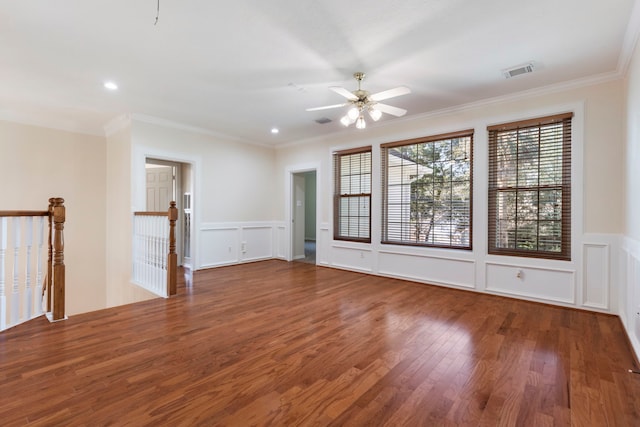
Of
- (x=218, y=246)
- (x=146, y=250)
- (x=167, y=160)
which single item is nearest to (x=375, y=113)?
(x=146, y=250)

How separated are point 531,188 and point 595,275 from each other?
3.87ft

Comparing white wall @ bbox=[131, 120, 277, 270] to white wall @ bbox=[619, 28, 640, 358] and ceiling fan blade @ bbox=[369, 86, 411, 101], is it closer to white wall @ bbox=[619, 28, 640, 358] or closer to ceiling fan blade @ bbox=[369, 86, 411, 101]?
ceiling fan blade @ bbox=[369, 86, 411, 101]

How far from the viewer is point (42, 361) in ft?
7.22

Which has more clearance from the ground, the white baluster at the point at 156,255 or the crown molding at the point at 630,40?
the crown molding at the point at 630,40

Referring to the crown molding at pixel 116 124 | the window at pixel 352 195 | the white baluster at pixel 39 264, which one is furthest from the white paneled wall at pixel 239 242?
the white baluster at pixel 39 264

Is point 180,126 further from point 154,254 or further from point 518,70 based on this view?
point 518,70

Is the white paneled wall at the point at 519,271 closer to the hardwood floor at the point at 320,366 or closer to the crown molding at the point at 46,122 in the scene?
the hardwood floor at the point at 320,366

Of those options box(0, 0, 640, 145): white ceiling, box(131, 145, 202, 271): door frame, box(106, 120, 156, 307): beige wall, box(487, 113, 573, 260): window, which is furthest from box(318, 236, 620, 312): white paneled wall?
box(106, 120, 156, 307): beige wall

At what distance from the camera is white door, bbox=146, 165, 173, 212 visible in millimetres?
6449

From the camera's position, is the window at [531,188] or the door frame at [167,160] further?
the door frame at [167,160]

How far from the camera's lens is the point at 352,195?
5703 millimetres

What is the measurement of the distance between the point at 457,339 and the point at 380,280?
2277 mm

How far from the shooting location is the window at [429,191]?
4418 millimetres

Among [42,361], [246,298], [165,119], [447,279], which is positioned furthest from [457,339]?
[165,119]
